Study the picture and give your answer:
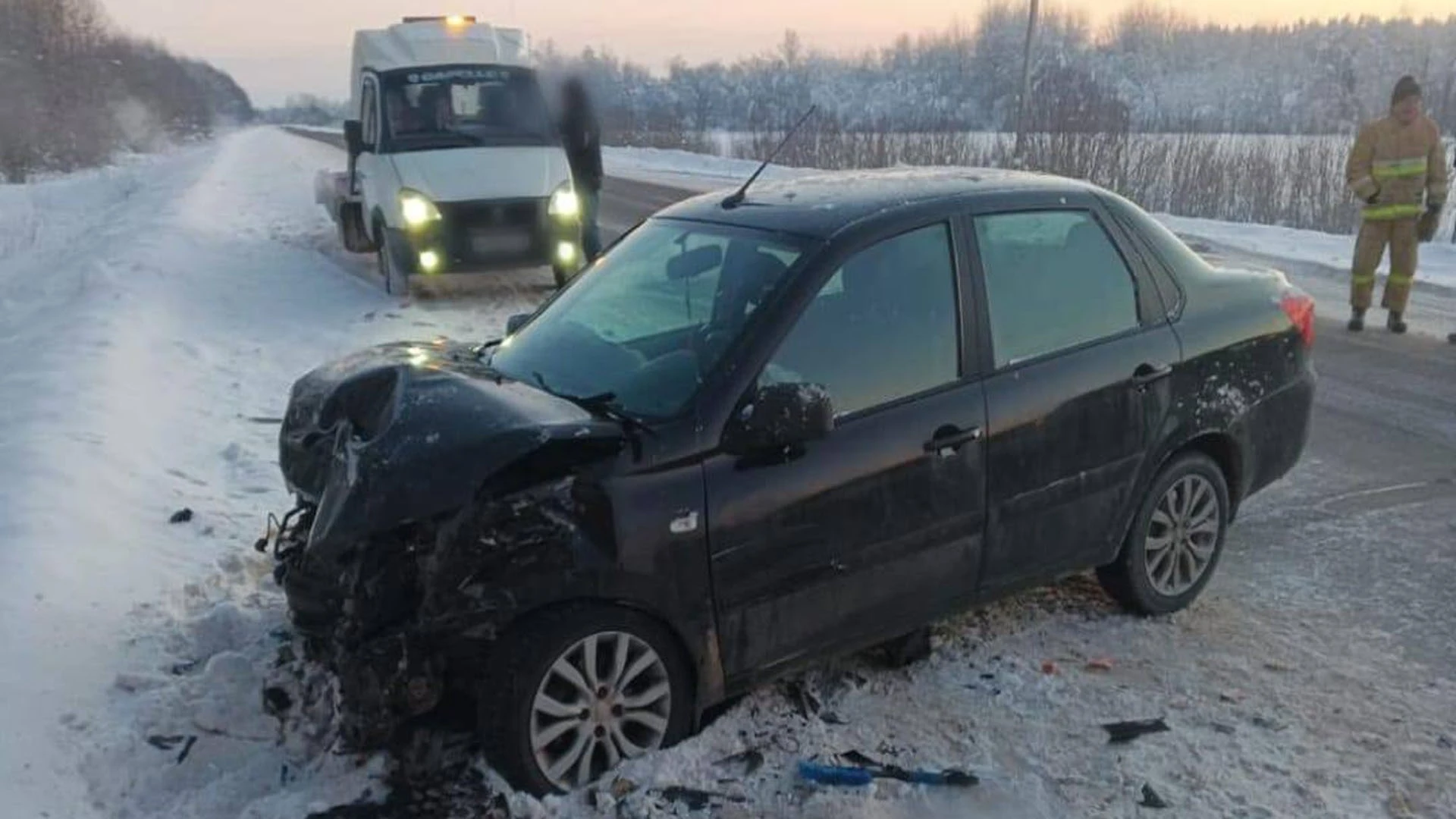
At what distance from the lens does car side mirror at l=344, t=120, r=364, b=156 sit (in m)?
12.1

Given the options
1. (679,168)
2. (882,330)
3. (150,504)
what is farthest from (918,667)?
(679,168)

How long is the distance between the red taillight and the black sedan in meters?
0.02

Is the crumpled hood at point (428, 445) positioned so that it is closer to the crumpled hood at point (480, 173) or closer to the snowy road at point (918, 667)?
the snowy road at point (918, 667)

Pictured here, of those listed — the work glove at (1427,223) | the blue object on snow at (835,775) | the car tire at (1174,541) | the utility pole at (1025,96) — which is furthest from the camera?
the utility pole at (1025,96)

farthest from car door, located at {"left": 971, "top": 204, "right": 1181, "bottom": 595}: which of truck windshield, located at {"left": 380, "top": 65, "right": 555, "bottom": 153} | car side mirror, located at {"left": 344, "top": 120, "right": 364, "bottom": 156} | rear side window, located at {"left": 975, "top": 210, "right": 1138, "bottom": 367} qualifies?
car side mirror, located at {"left": 344, "top": 120, "right": 364, "bottom": 156}

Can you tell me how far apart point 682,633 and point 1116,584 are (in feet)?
6.47

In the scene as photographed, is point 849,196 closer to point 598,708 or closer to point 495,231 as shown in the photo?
point 598,708

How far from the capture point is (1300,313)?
15.3 ft

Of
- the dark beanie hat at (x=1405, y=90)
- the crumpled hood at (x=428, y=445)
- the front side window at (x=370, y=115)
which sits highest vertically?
the dark beanie hat at (x=1405, y=90)

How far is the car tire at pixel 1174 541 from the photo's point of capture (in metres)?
4.20

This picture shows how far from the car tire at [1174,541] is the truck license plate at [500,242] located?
7814mm

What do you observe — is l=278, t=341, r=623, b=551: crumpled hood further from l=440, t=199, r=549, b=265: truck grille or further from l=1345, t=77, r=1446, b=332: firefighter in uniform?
l=1345, t=77, r=1446, b=332: firefighter in uniform


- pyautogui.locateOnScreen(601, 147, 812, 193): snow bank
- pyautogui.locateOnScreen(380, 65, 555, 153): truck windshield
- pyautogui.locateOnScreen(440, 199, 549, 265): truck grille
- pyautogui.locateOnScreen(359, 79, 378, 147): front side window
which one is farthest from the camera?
pyautogui.locateOnScreen(601, 147, 812, 193): snow bank

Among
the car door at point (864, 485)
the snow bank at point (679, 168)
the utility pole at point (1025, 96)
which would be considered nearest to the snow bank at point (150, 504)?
the car door at point (864, 485)
